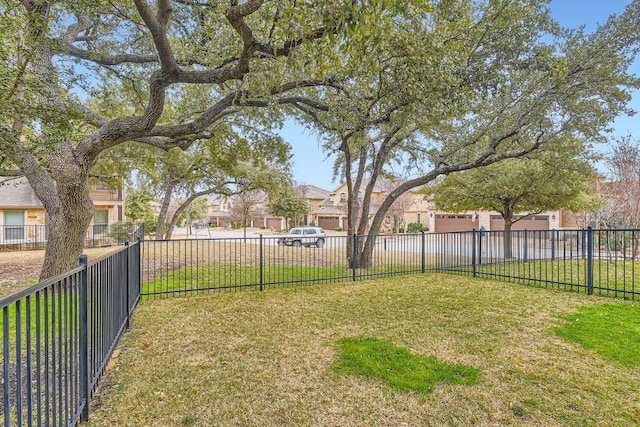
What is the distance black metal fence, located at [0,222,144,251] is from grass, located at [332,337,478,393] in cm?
1384

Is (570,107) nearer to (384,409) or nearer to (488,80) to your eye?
(488,80)

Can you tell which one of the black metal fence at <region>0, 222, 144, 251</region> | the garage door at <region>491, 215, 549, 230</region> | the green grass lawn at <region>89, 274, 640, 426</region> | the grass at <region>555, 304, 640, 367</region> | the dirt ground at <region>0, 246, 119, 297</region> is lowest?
the green grass lawn at <region>89, 274, 640, 426</region>

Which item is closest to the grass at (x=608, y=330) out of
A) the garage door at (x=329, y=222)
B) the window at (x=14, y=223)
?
the window at (x=14, y=223)

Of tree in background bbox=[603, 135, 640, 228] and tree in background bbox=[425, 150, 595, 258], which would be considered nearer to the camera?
tree in background bbox=[425, 150, 595, 258]

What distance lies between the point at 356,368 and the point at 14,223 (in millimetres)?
22517

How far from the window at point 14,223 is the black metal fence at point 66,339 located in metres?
18.6

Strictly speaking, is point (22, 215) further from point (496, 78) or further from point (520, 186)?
point (520, 186)

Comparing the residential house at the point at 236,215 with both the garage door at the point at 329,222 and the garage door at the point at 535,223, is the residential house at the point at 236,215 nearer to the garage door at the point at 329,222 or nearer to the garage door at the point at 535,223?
the garage door at the point at 329,222

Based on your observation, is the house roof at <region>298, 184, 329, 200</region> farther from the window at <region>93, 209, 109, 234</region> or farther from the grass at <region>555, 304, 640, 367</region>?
the grass at <region>555, 304, 640, 367</region>

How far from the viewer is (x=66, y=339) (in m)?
2.25

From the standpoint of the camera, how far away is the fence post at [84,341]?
2.42 m

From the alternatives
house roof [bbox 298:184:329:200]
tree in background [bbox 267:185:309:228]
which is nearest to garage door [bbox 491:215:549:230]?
tree in background [bbox 267:185:309:228]

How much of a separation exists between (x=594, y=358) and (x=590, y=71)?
6464 millimetres

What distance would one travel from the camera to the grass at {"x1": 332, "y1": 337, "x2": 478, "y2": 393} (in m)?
3.12
